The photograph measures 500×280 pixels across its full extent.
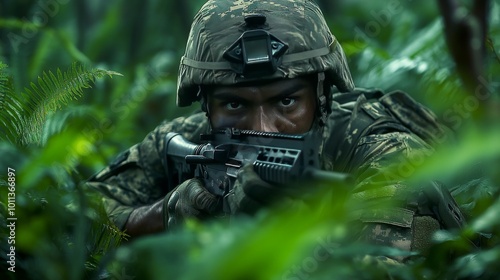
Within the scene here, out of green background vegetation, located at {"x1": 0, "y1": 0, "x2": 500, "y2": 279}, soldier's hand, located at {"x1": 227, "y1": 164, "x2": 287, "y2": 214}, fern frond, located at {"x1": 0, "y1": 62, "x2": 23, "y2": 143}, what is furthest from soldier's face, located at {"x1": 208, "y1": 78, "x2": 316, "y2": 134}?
fern frond, located at {"x1": 0, "y1": 62, "x2": 23, "y2": 143}

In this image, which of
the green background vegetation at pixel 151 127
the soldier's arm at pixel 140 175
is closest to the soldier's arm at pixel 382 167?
the green background vegetation at pixel 151 127

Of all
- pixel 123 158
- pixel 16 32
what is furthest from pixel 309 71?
pixel 16 32

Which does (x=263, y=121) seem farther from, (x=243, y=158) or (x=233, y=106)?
(x=243, y=158)

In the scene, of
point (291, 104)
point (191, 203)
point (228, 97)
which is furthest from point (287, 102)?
point (191, 203)

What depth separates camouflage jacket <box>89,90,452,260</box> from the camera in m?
3.17

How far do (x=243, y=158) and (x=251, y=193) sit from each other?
402 millimetres

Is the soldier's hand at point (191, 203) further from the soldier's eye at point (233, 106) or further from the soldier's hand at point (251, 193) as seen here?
the soldier's hand at point (251, 193)

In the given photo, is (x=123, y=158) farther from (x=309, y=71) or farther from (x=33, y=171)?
(x=33, y=171)

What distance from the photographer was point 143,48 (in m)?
7.59

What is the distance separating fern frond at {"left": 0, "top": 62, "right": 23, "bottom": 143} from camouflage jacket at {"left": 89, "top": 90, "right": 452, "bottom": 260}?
1201 millimetres

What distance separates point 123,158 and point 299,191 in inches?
88.6

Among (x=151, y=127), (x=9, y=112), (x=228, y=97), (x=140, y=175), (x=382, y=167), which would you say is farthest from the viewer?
(x=151, y=127)

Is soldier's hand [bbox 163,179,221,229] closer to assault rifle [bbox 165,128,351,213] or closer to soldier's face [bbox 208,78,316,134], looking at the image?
assault rifle [bbox 165,128,351,213]

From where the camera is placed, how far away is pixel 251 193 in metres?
2.70
